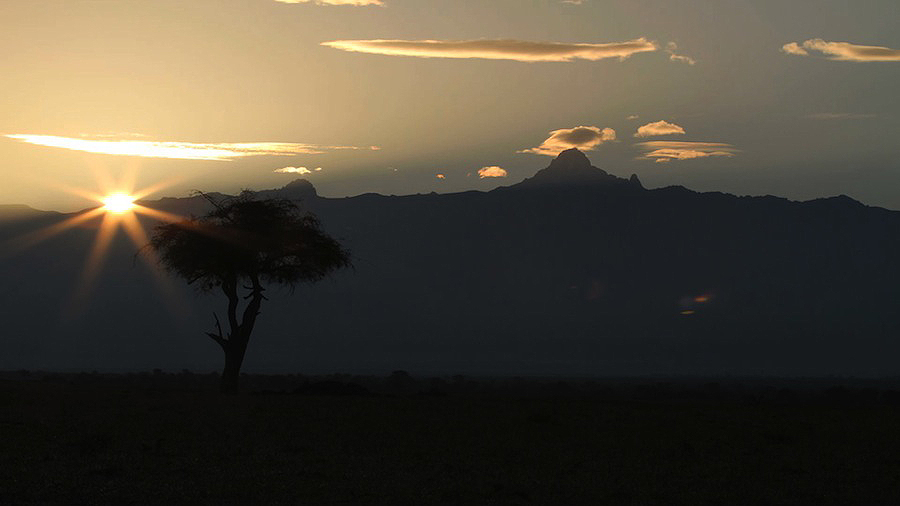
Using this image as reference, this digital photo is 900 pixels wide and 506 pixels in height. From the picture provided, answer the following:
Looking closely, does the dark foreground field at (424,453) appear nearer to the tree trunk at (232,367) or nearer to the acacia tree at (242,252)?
the tree trunk at (232,367)

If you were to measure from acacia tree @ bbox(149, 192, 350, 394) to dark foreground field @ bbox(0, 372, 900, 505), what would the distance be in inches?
397

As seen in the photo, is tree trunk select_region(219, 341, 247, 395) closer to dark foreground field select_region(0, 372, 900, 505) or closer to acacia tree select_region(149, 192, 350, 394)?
acacia tree select_region(149, 192, 350, 394)

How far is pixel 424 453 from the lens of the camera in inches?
1474

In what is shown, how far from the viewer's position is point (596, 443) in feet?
134

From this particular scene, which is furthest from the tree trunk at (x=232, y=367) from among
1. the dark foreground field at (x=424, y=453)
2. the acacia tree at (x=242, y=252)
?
the dark foreground field at (x=424, y=453)

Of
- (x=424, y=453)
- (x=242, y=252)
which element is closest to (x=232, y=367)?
(x=242, y=252)

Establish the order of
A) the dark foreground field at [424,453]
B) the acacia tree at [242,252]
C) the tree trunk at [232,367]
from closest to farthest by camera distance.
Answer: the dark foreground field at [424,453], the tree trunk at [232,367], the acacia tree at [242,252]

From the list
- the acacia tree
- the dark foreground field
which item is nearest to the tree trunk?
the acacia tree

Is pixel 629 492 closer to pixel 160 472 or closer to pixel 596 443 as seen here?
pixel 596 443

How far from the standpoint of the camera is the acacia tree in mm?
63094

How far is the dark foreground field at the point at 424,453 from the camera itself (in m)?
31.4

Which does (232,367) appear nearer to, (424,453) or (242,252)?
(242,252)

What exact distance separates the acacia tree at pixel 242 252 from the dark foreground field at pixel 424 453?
10.1 m

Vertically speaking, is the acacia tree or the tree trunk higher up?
the acacia tree
